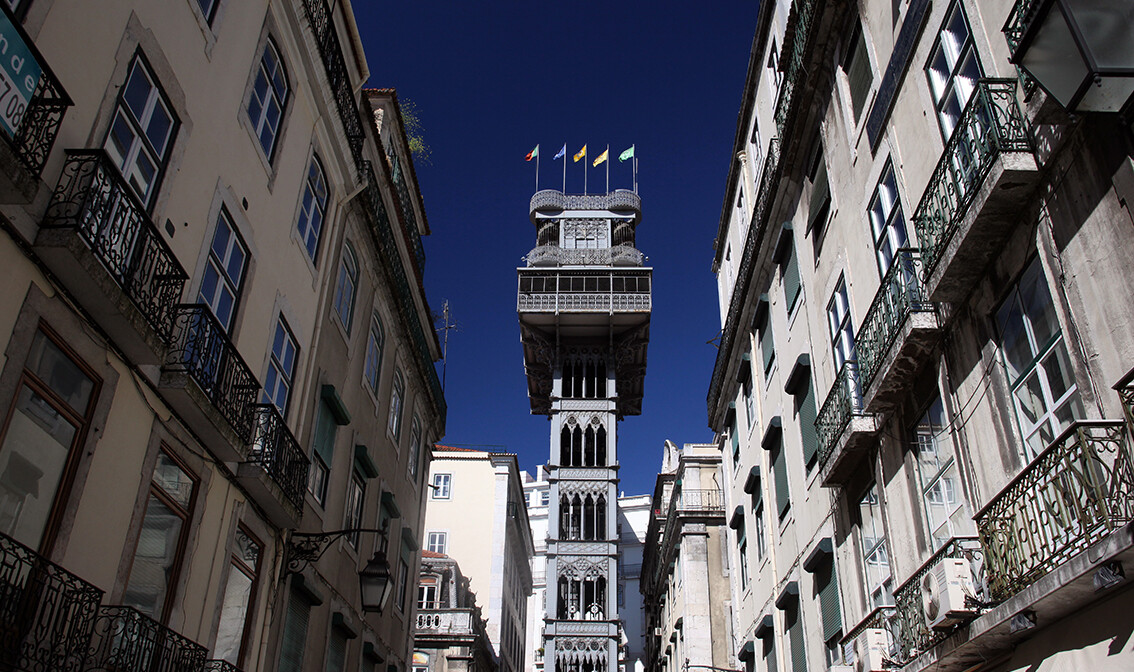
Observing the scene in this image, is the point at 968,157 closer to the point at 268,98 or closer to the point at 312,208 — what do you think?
the point at 268,98

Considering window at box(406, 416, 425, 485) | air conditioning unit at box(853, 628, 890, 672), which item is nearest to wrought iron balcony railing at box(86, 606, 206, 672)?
air conditioning unit at box(853, 628, 890, 672)

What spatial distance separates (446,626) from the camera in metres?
33.7

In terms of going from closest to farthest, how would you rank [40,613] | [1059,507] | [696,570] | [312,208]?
1. [1059,507]
2. [40,613]
3. [312,208]
4. [696,570]

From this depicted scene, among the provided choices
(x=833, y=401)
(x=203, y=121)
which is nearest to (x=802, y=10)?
(x=833, y=401)

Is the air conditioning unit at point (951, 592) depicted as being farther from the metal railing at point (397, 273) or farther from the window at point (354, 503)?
the metal railing at point (397, 273)

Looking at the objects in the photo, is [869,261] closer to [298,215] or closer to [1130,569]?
[1130,569]

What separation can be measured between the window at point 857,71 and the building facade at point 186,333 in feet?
25.0

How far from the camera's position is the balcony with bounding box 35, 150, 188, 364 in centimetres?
659

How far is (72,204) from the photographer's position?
22.2 feet

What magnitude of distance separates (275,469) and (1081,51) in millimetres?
9221

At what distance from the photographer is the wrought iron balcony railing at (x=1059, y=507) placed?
5.48m

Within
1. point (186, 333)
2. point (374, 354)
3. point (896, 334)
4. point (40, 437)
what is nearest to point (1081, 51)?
point (896, 334)

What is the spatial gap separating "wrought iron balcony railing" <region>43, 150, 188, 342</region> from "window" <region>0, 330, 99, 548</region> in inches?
30.2

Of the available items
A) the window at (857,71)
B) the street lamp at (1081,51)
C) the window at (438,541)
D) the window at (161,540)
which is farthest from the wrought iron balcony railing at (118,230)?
the window at (438,541)
